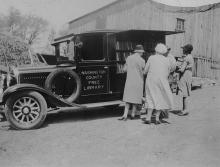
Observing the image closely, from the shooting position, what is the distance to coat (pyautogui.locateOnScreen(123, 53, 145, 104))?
22.1 ft

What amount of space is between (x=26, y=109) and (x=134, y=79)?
2402 mm

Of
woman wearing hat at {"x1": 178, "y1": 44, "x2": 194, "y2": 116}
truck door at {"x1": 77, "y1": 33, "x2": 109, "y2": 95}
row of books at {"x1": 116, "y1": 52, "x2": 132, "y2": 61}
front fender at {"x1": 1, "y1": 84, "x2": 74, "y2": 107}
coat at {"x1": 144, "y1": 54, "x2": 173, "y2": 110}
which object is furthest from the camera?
row of books at {"x1": 116, "y1": 52, "x2": 132, "y2": 61}

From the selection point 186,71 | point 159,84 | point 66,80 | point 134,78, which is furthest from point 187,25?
point 66,80

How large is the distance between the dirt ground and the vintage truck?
48 centimetres

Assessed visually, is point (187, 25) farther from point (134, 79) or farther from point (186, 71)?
point (134, 79)

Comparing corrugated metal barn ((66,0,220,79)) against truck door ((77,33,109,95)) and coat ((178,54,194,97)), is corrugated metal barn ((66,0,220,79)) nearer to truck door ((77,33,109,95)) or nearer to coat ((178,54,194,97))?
coat ((178,54,194,97))

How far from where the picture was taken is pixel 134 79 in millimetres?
6766

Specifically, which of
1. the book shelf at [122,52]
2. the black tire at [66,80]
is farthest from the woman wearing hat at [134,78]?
the black tire at [66,80]

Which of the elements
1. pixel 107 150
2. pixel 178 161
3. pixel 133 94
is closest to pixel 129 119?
pixel 133 94

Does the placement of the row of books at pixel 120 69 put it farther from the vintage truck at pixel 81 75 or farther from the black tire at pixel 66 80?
the black tire at pixel 66 80

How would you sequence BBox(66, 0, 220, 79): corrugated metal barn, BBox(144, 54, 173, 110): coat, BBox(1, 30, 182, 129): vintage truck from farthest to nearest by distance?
BBox(66, 0, 220, 79): corrugated metal barn
BBox(1, 30, 182, 129): vintage truck
BBox(144, 54, 173, 110): coat

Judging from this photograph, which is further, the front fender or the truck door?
the truck door

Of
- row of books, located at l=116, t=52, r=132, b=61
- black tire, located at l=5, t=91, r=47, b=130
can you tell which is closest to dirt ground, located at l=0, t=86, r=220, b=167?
black tire, located at l=5, t=91, r=47, b=130

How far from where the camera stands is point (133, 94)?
676cm
